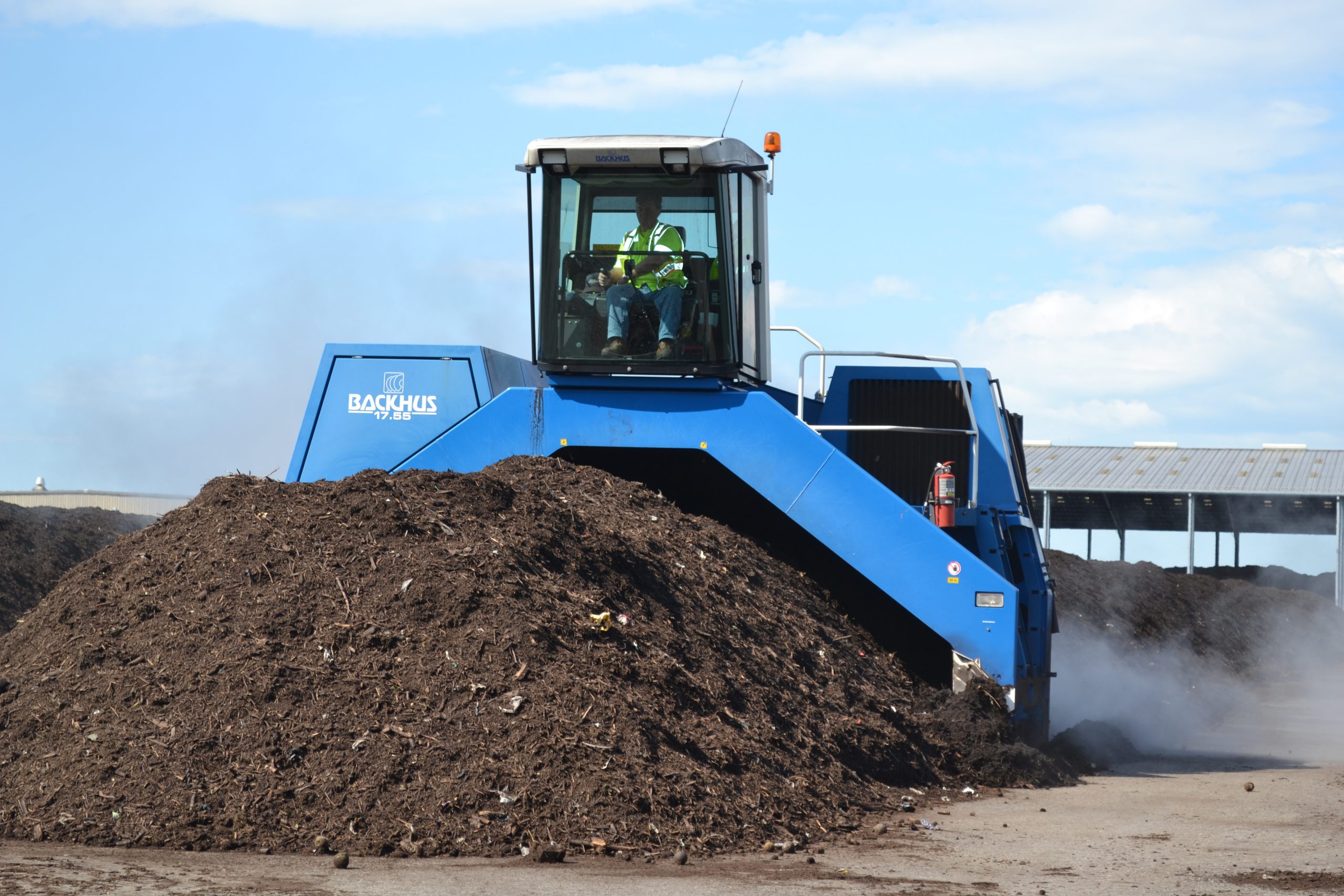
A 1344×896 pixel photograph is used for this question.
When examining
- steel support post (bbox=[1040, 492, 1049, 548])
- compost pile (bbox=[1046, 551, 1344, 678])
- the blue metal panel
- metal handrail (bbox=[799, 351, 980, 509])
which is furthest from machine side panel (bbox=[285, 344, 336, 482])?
steel support post (bbox=[1040, 492, 1049, 548])

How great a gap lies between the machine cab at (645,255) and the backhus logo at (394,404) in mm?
926

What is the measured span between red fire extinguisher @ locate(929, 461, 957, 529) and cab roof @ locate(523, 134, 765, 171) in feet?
8.99

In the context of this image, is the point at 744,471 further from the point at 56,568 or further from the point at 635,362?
the point at 56,568

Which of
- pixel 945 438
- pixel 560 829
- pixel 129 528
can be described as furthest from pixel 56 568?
pixel 560 829

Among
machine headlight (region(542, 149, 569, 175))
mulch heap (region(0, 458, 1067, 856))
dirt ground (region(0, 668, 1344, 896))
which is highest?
machine headlight (region(542, 149, 569, 175))

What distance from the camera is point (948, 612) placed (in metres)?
9.32

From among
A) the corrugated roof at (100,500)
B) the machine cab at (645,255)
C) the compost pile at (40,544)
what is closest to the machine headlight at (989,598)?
the machine cab at (645,255)

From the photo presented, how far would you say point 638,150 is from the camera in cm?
1030

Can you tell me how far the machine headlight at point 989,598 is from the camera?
9.24 m

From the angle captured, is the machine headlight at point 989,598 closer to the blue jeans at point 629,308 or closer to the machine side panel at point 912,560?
the machine side panel at point 912,560

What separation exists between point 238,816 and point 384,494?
2.59 m

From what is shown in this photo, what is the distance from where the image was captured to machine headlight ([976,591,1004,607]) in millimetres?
9242

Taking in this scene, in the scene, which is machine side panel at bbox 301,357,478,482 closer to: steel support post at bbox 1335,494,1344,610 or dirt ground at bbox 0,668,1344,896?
dirt ground at bbox 0,668,1344,896

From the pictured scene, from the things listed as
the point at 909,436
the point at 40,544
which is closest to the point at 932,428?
the point at 909,436
